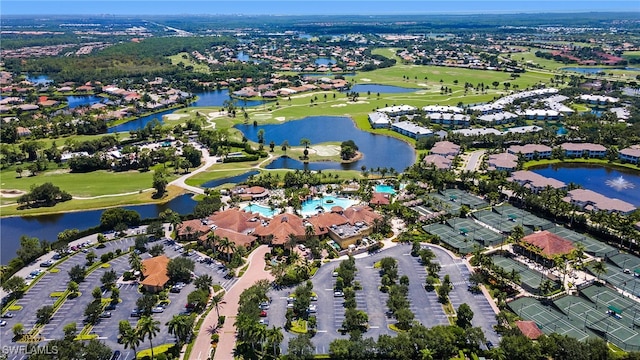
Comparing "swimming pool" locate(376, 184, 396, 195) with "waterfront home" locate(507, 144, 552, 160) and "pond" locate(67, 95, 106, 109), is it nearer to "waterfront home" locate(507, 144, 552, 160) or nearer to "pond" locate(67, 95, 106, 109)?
"waterfront home" locate(507, 144, 552, 160)

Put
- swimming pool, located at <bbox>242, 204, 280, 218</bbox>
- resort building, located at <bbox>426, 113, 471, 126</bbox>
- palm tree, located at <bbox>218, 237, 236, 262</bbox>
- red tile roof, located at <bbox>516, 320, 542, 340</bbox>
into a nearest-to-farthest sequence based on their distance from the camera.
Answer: red tile roof, located at <bbox>516, 320, 542, 340</bbox> < palm tree, located at <bbox>218, 237, 236, 262</bbox> < swimming pool, located at <bbox>242, 204, 280, 218</bbox> < resort building, located at <bbox>426, 113, 471, 126</bbox>

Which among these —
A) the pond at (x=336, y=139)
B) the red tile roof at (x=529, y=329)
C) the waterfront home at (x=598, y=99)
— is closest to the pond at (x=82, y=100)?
the pond at (x=336, y=139)

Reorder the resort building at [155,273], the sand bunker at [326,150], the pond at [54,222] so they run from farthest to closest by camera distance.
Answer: the sand bunker at [326,150], the pond at [54,222], the resort building at [155,273]

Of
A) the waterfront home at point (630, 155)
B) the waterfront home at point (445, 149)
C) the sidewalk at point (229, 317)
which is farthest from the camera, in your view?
the waterfront home at point (445, 149)

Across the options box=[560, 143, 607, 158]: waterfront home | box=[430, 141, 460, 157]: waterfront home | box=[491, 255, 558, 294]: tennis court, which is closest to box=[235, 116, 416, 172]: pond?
box=[430, 141, 460, 157]: waterfront home

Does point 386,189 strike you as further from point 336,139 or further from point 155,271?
point 155,271

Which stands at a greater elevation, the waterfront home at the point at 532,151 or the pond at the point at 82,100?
the pond at the point at 82,100

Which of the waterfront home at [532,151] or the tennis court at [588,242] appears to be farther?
the waterfront home at [532,151]

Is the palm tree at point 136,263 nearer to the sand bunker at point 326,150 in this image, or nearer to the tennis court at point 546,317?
the tennis court at point 546,317
